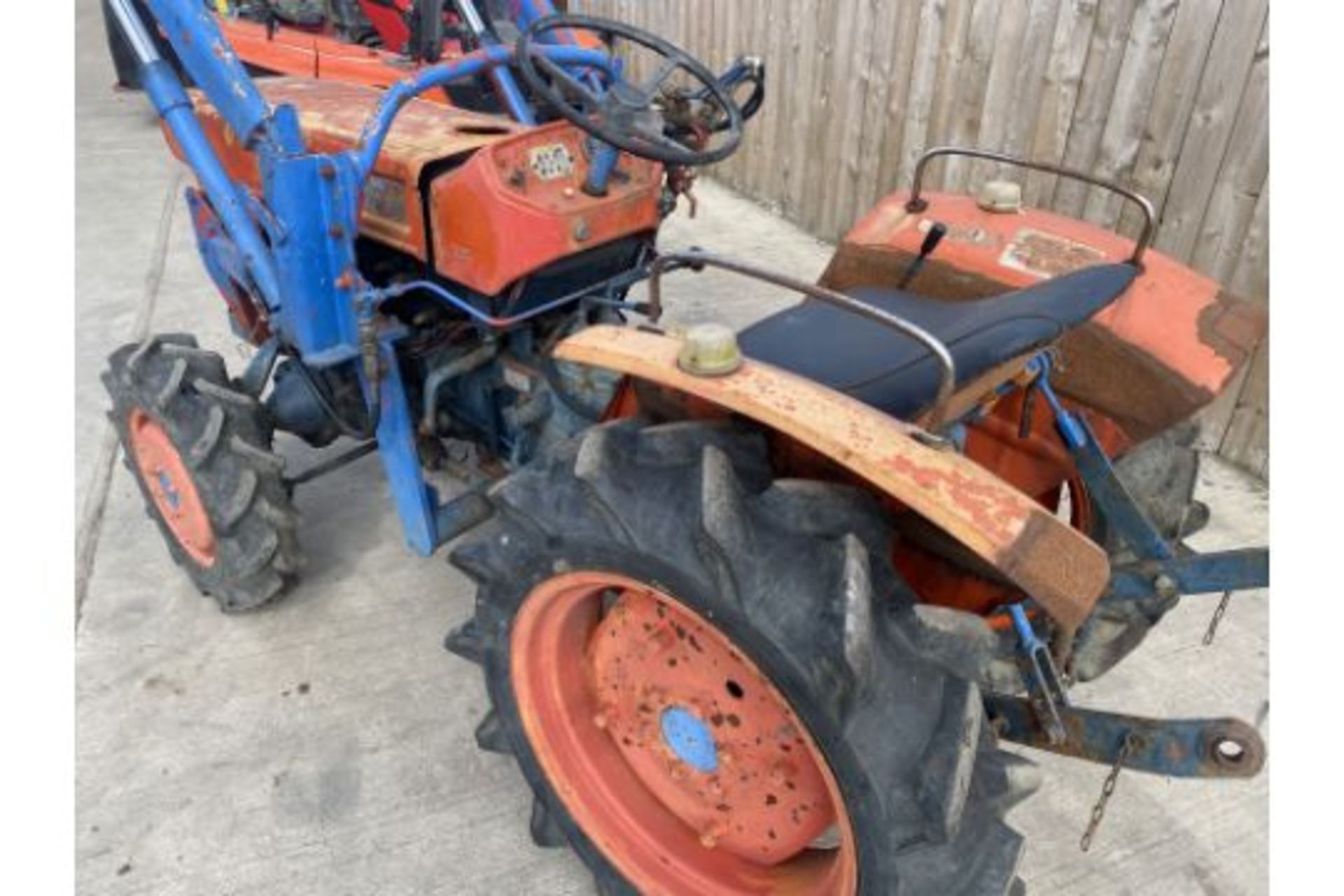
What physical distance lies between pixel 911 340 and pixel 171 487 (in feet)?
6.19

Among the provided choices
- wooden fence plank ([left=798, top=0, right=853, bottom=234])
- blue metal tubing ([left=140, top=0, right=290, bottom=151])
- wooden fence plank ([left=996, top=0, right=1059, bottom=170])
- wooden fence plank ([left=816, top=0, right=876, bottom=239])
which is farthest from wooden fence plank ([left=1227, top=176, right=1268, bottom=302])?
blue metal tubing ([left=140, top=0, right=290, bottom=151])

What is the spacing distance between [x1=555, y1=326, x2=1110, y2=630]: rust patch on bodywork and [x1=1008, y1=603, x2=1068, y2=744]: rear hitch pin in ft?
0.96

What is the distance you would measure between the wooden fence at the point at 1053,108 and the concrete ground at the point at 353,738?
0.84 m

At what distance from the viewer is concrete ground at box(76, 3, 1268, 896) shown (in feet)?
6.18

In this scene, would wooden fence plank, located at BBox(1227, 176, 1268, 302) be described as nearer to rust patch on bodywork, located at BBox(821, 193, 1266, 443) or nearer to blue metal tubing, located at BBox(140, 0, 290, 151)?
rust patch on bodywork, located at BBox(821, 193, 1266, 443)

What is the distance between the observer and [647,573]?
1.40 m

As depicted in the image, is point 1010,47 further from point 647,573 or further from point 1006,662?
point 647,573

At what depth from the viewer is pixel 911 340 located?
172 centimetres

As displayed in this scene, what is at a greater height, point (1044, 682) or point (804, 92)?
point (804, 92)

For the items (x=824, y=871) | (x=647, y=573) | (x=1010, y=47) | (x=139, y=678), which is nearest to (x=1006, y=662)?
(x=824, y=871)

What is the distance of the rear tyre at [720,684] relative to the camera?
128 centimetres

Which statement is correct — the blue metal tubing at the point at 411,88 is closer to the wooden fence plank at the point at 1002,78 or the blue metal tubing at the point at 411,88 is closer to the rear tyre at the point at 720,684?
the rear tyre at the point at 720,684

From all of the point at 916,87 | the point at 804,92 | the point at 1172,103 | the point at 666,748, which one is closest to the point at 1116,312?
the point at 666,748

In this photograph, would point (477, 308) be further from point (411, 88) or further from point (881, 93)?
point (881, 93)
